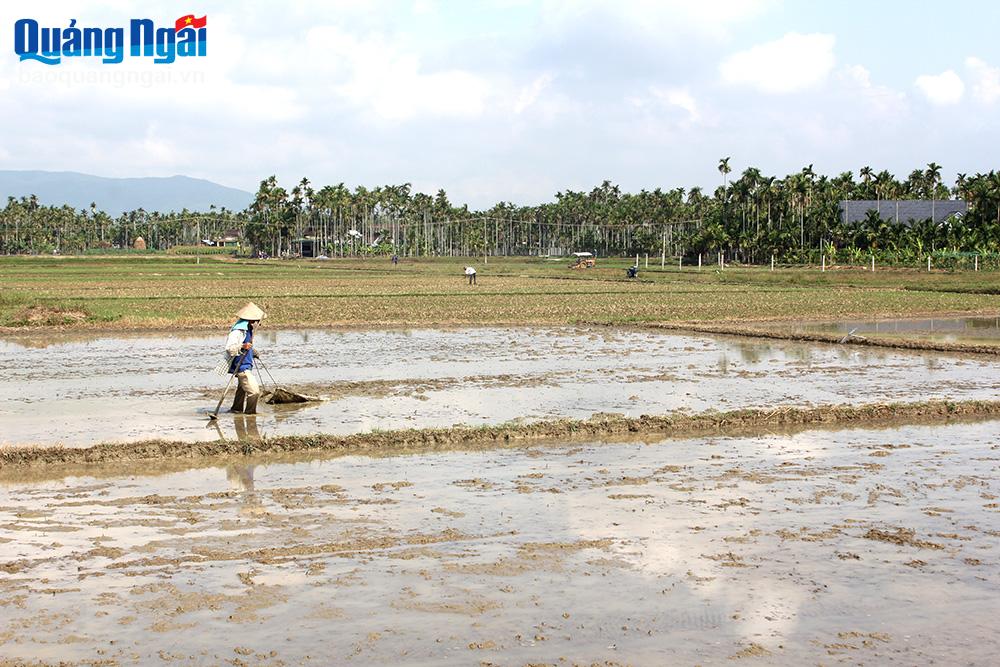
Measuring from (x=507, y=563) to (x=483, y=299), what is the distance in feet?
109

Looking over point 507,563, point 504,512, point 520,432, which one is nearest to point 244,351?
point 520,432

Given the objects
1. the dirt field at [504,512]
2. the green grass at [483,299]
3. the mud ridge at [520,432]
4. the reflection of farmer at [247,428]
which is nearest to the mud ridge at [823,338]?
the dirt field at [504,512]

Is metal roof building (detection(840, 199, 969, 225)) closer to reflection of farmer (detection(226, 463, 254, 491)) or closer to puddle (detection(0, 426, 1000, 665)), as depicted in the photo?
puddle (detection(0, 426, 1000, 665))

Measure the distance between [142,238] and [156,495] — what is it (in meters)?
176

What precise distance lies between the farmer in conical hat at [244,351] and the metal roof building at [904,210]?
2937 inches

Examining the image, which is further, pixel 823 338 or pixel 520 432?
pixel 823 338

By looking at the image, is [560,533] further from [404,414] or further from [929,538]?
[404,414]

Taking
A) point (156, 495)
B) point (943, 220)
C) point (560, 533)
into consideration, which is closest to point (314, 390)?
point (156, 495)

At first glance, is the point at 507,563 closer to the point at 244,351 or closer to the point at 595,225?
the point at 244,351

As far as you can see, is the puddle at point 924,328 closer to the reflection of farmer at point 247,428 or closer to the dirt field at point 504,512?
the dirt field at point 504,512

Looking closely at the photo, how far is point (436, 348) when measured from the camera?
23688mm

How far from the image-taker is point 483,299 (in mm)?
40719

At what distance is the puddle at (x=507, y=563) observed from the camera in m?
6.05

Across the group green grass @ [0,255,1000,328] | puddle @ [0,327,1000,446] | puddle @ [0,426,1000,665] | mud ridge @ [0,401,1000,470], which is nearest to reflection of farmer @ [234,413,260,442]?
puddle @ [0,327,1000,446]
